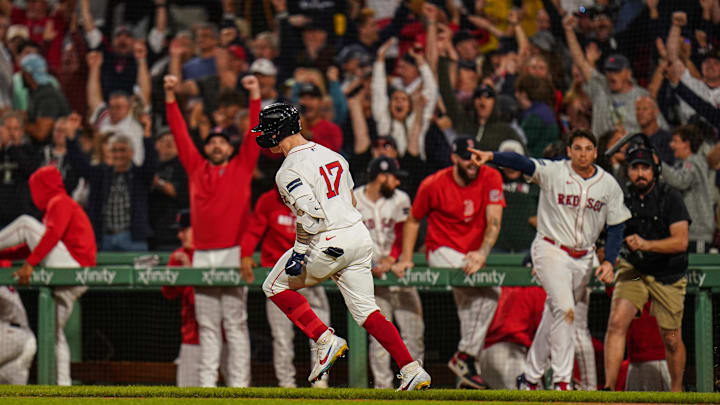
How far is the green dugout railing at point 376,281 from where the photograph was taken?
658 centimetres

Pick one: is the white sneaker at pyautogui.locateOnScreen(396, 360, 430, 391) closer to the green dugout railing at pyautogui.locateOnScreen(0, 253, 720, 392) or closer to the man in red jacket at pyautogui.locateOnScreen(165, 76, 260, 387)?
the green dugout railing at pyautogui.locateOnScreen(0, 253, 720, 392)

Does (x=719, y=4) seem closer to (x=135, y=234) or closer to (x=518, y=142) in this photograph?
(x=518, y=142)

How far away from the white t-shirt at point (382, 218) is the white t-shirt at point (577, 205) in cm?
150

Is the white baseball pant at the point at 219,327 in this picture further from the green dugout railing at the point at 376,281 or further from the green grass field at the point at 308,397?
the green grass field at the point at 308,397

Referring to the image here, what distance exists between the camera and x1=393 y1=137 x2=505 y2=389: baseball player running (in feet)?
23.0

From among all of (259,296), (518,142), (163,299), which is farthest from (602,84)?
(163,299)

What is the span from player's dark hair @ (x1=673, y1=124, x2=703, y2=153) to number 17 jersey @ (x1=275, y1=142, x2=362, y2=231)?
12.7 feet

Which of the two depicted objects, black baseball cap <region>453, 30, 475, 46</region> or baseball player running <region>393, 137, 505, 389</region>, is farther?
black baseball cap <region>453, 30, 475, 46</region>

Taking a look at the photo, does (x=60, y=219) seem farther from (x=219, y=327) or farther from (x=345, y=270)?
(x=345, y=270)

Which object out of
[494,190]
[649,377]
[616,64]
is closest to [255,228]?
[494,190]

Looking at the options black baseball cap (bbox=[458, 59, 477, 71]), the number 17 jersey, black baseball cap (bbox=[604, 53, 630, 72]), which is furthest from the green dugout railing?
black baseball cap (bbox=[458, 59, 477, 71])

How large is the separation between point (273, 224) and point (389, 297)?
108 cm

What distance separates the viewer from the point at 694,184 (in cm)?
796

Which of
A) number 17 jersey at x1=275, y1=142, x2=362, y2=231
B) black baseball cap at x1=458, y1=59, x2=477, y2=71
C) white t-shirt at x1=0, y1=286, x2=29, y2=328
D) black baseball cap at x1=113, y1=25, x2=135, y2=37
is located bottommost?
white t-shirt at x1=0, y1=286, x2=29, y2=328
